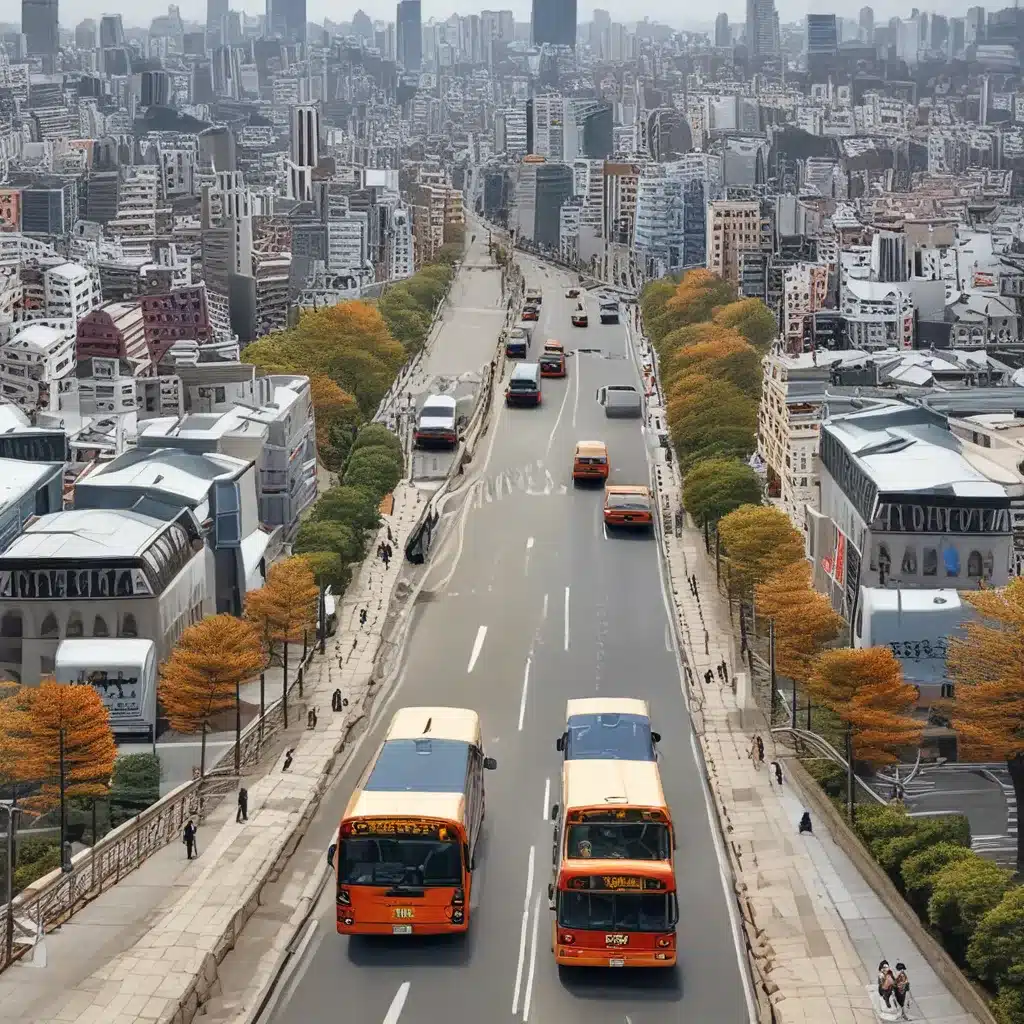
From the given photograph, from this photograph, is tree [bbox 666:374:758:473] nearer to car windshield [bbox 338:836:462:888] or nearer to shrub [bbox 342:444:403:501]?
shrub [bbox 342:444:403:501]

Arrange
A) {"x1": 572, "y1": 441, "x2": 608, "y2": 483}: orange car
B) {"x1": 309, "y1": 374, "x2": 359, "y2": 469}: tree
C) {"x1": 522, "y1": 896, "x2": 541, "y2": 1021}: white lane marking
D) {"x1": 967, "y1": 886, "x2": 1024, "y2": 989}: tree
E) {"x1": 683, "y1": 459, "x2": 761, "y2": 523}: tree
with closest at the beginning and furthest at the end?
{"x1": 522, "y1": 896, "x2": 541, "y2": 1021}: white lane marking
{"x1": 967, "y1": 886, "x2": 1024, "y2": 989}: tree
{"x1": 683, "y1": 459, "x2": 761, "y2": 523}: tree
{"x1": 572, "y1": 441, "x2": 608, "y2": 483}: orange car
{"x1": 309, "y1": 374, "x2": 359, "y2": 469}: tree

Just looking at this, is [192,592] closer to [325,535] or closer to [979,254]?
[325,535]

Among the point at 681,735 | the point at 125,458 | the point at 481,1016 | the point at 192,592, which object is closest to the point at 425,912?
the point at 481,1016

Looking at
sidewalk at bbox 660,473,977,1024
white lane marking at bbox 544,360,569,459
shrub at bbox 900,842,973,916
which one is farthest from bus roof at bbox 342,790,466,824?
white lane marking at bbox 544,360,569,459

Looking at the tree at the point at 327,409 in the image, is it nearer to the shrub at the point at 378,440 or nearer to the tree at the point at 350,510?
the shrub at the point at 378,440

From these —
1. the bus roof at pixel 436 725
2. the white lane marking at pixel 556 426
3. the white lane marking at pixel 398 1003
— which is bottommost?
the white lane marking at pixel 556 426

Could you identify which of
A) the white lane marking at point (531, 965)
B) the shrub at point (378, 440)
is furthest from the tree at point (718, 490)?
the white lane marking at point (531, 965)
